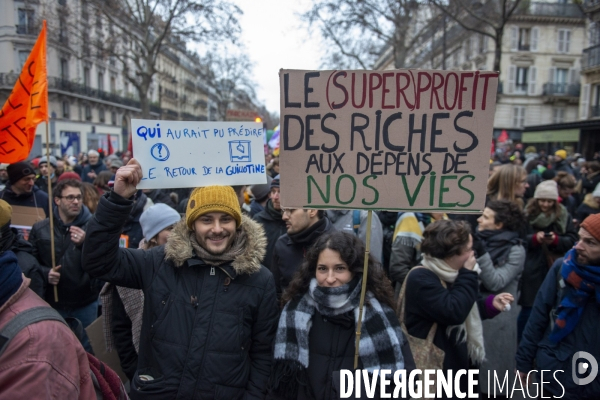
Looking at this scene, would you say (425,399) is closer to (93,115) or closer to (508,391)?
(508,391)

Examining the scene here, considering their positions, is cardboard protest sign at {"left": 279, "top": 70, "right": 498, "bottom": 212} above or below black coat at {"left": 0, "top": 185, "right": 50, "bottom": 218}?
above

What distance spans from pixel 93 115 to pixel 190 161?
40.9 meters

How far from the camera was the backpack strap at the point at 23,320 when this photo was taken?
52.9 inches

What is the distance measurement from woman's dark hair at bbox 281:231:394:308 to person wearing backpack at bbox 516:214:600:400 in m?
1.10

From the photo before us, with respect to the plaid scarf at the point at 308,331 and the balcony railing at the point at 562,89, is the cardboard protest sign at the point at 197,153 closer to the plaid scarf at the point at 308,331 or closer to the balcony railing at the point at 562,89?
the plaid scarf at the point at 308,331

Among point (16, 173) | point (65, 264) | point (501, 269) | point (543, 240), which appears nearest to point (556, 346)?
point (501, 269)

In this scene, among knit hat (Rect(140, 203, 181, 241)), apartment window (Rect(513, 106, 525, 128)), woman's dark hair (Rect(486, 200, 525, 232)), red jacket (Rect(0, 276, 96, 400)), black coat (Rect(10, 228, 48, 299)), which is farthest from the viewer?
apartment window (Rect(513, 106, 525, 128))

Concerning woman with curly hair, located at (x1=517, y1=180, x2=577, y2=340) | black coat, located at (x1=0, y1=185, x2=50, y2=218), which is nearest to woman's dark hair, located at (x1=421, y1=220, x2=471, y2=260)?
woman with curly hair, located at (x1=517, y1=180, x2=577, y2=340)

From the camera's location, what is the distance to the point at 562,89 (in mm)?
37875

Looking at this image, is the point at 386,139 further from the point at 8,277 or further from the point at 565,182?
the point at 565,182

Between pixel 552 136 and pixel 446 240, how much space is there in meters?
26.6

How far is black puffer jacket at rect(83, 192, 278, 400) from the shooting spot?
6.83 feet

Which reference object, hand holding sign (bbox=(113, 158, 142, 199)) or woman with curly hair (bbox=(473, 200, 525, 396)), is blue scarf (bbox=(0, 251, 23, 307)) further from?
woman with curly hair (bbox=(473, 200, 525, 396))

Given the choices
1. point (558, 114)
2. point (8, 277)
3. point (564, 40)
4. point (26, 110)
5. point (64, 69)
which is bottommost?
point (8, 277)
